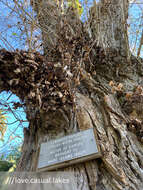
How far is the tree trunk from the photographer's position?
1.30 meters

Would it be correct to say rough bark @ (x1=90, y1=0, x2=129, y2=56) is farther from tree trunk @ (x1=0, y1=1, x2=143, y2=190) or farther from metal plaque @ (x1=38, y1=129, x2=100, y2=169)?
metal plaque @ (x1=38, y1=129, x2=100, y2=169)

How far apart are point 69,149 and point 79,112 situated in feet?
1.59

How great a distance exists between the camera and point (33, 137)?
1.77m

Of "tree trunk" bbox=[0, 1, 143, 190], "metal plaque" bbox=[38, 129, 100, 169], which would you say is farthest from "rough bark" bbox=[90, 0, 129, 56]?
"metal plaque" bbox=[38, 129, 100, 169]

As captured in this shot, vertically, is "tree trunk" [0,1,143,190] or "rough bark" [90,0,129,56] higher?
"rough bark" [90,0,129,56]

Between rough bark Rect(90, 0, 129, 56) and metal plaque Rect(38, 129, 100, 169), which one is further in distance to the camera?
rough bark Rect(90, 0, 129, 56)

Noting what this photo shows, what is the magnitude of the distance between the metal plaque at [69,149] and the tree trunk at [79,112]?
0.09 m

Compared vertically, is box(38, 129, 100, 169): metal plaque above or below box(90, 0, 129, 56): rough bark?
below

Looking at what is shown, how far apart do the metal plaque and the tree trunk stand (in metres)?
0.09

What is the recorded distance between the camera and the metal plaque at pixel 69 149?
1.35m

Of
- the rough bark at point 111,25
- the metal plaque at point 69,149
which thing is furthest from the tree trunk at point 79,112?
the rough bark at point 111,25

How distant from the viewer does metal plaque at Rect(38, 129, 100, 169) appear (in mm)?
1354

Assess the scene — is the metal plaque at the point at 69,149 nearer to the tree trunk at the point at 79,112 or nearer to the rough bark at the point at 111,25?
the tree trunk at the point at 79,112

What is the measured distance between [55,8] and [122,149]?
2.55 metres
